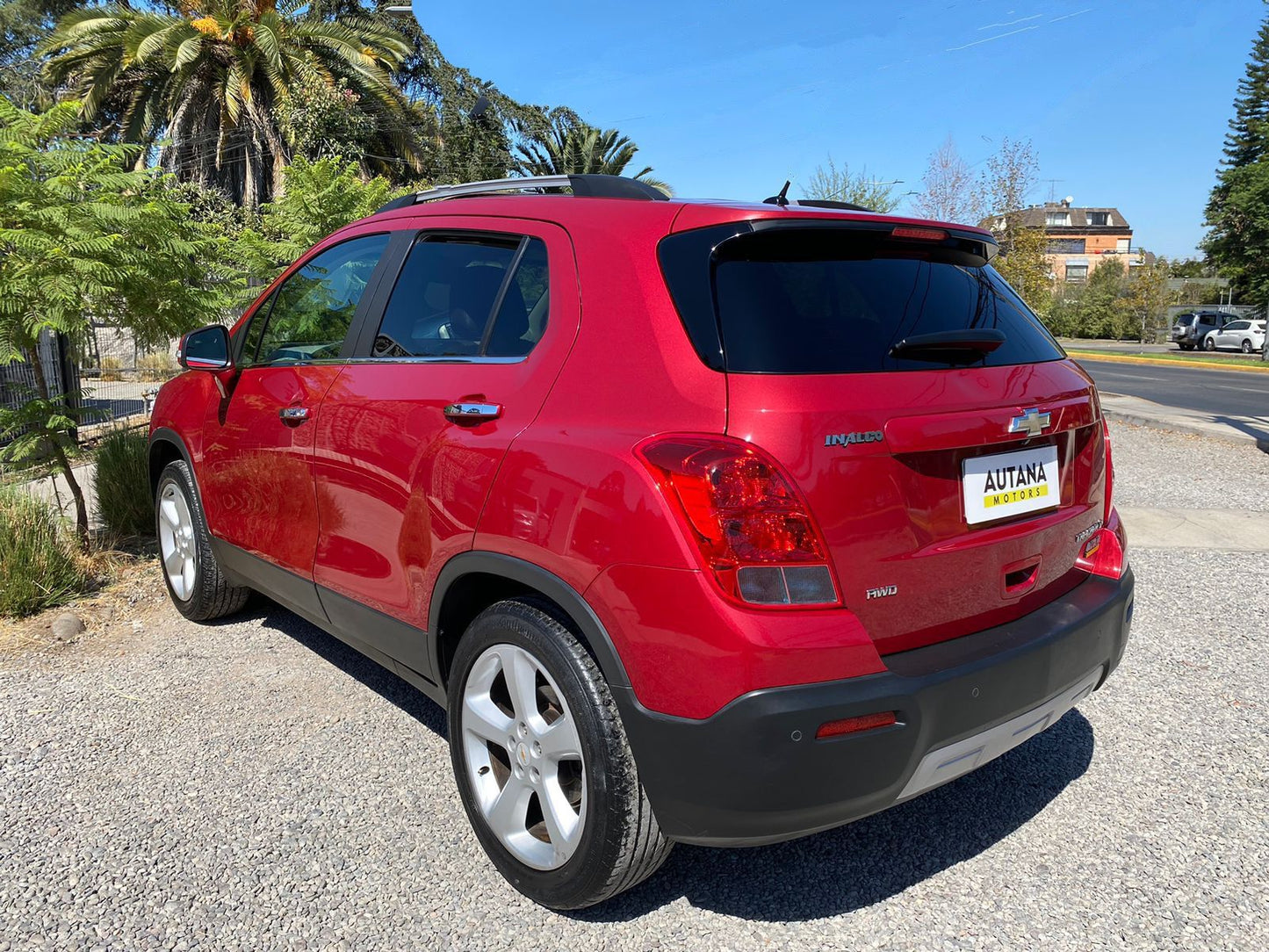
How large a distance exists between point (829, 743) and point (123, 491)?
563 cm

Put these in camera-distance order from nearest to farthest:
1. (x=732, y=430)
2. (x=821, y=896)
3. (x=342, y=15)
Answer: (x=732, y=430) < (x=821, y=896) < (x=342, y=15)

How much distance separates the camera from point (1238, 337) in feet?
137

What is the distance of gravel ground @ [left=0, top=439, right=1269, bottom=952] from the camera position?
7.72 ft

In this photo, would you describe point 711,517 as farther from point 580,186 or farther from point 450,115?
point 450,115

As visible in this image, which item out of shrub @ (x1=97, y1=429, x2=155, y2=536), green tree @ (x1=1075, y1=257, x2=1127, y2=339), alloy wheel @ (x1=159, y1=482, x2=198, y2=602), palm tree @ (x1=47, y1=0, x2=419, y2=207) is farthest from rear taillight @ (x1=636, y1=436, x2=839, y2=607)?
green tree @ (x1=1075, y1=257, x2=1127, y2=339)

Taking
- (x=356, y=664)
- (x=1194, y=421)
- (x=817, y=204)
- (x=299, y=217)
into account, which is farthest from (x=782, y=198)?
(x=1194, y=421)

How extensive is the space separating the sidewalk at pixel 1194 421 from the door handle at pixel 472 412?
10.6 meters

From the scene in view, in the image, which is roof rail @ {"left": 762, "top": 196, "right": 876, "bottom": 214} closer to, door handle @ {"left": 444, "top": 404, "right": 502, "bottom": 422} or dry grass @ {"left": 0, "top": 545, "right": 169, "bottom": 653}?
door handle @ {"left": 444, "top": 404, "right": 502, "bottom": 422}

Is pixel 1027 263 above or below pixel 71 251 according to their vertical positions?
above

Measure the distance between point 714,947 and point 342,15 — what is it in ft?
103

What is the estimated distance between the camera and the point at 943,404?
2.14m

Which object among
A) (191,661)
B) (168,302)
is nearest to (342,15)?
(168,302)

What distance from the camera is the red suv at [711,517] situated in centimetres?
193

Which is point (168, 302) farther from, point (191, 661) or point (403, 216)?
point (403, 216)
